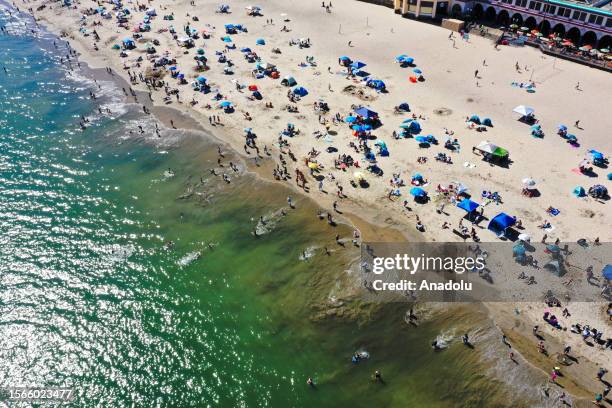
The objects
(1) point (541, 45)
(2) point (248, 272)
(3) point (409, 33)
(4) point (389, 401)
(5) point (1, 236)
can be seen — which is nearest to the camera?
(4) point (389, 401)

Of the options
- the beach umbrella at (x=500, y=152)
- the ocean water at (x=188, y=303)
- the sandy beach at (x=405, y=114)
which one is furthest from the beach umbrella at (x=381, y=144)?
the ocean water at (x=188, y=303)

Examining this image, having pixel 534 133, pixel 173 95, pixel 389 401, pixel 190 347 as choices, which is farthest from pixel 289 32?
pixel 389 401

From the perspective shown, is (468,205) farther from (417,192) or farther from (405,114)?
(405,114)

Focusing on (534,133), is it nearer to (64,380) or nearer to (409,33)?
(409,33)

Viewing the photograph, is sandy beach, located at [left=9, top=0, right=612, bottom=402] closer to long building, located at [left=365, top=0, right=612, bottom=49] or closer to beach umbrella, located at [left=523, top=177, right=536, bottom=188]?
beach umbrella, located at [left=523, top=177, right=536, bottom=188]

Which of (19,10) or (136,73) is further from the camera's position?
(19,10)

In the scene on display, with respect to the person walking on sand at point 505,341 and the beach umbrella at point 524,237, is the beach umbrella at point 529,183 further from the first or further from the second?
the person walking on sand at point 505,341

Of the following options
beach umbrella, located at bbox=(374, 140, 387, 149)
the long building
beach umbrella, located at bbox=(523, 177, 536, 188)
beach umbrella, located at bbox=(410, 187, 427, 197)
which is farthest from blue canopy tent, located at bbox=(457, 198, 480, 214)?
the long building
